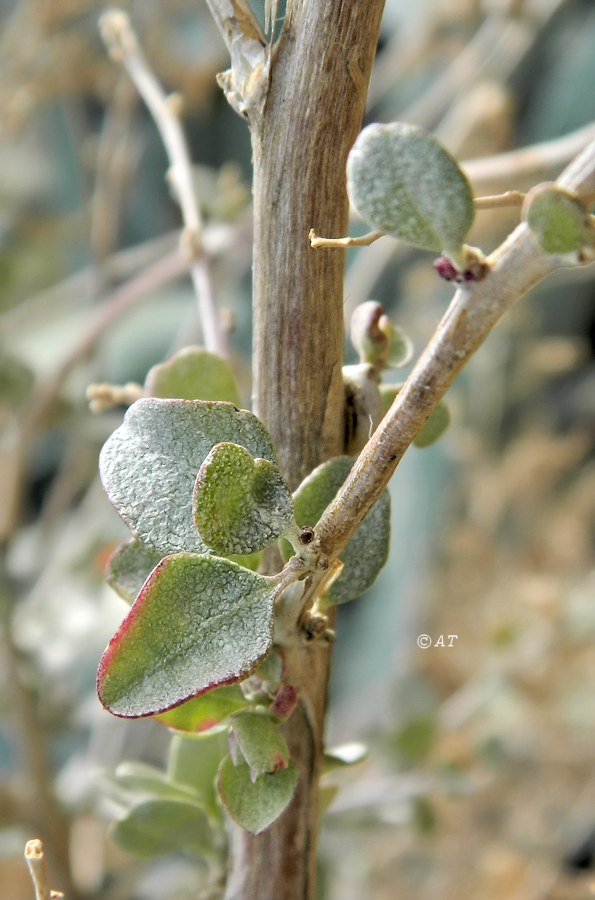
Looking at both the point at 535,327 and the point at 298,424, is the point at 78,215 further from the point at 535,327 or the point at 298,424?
the point at 298,424

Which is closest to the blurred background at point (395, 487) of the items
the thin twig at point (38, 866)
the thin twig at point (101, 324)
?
the thin twig at point (101, 324)

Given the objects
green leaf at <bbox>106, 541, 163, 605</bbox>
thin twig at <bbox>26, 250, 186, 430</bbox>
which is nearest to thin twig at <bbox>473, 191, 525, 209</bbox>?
green leaf at <bbox>106, 541, 163, 605</bbox>

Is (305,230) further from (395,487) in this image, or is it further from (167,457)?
(395,487)

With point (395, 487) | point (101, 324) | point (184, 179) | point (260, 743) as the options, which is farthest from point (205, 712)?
point (395, 487)

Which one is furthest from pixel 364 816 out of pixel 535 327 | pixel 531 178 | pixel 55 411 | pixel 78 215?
pixel 78 215

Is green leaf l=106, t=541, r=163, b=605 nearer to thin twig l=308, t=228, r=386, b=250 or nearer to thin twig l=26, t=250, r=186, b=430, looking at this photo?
thin twig l=308, t=228, r=386, b=250

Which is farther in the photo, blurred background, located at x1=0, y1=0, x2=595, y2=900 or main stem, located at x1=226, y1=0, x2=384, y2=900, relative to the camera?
blurred background, located at x1=0, y1=0, x2=595, y2=900

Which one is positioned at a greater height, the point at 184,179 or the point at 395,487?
the point at 184,179
